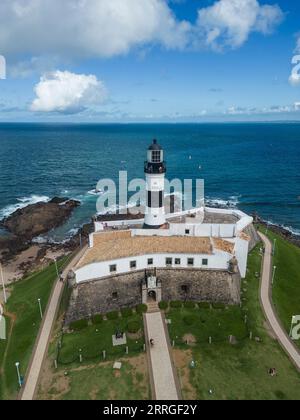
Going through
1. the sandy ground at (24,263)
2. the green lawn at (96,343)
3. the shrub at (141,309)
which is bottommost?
the sandy ground at (24,263)

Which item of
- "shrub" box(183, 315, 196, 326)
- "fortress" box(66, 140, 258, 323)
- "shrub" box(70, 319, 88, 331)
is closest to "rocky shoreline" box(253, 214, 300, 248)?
"fortress" box(66, 140, 258, 323)

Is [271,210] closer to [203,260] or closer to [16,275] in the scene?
[203,260]

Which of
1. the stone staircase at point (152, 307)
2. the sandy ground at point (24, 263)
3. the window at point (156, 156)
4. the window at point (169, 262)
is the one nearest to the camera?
the stone staircase at point (152, 307)

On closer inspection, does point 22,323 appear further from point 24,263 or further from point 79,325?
point 24,263

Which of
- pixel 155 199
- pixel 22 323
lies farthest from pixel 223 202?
pixel 22 323

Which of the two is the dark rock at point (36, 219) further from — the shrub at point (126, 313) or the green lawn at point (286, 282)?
the green lawn at point (286, 282)

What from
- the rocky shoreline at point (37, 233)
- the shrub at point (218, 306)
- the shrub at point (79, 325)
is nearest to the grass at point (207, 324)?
the shrub at point (218, 306)
